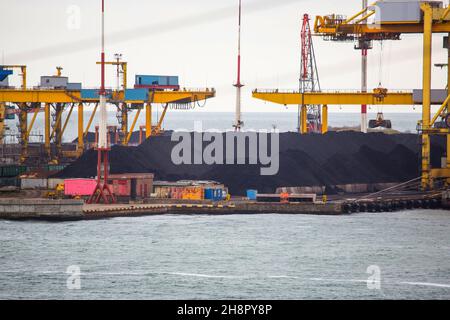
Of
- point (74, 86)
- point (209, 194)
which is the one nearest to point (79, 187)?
point (209, 194)

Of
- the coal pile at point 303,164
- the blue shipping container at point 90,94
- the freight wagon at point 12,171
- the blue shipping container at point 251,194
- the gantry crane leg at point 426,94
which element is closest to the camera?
the blue shipping container at point 251,194

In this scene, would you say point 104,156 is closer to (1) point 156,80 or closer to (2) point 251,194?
(2) point 251,194

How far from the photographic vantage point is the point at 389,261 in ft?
230

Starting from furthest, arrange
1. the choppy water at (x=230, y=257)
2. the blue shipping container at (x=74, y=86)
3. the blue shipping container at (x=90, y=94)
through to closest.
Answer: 1. the blue shipping container at (x=74, y=86)
2. the blue shipping container at (x=90, y=94)
3. the choppy water at (x=230, y=257)

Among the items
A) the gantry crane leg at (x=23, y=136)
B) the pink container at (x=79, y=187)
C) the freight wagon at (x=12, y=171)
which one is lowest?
the pink container at (x=79, y=187)

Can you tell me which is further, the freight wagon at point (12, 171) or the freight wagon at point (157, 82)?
the freight wagon at point (157, 82)

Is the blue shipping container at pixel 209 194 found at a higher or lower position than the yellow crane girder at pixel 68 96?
lower

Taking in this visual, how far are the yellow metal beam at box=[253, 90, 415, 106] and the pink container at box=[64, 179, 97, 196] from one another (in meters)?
27.2

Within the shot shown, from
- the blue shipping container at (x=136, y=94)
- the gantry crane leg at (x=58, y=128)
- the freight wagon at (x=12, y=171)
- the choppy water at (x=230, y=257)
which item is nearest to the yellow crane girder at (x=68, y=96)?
the blue shipping container at (x=136, y=94)

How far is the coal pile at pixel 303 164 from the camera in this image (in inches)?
4126

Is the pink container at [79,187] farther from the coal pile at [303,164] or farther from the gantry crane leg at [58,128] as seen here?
the gantry crane leg at [58,128]

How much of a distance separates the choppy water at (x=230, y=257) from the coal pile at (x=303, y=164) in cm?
1293

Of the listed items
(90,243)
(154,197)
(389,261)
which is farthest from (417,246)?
(154,197)
